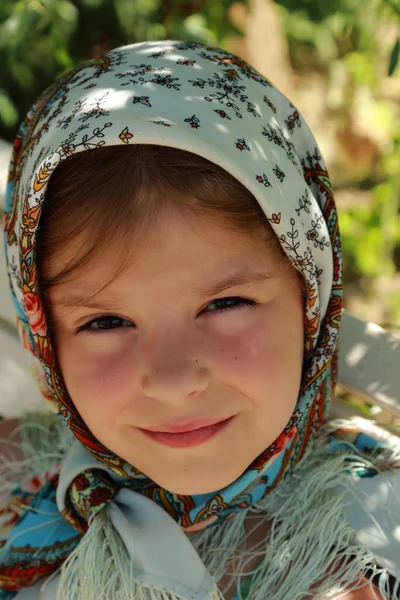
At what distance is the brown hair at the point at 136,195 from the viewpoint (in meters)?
1.52

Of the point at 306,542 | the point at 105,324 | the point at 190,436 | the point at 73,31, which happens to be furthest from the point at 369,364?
the point at 73,31

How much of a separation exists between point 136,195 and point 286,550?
811 millimetres

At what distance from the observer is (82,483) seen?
1870mm

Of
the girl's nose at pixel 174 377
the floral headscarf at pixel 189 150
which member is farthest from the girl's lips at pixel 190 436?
the floral headscarf at pixel 189 150

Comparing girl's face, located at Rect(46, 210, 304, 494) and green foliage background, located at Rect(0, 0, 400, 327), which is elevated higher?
green foliage background, located at Rect(0, 0, 400, 327)

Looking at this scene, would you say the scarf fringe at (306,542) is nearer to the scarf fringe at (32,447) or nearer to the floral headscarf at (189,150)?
the floral headscarf at (189,150)

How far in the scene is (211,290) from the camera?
60.6 inches

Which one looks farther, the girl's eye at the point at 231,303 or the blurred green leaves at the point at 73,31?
the blurred green leaves at the point at 73,31

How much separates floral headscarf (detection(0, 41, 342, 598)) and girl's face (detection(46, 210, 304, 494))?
0.08 metres

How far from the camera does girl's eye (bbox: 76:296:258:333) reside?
160cm

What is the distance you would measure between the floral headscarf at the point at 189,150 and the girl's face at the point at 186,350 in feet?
0.25

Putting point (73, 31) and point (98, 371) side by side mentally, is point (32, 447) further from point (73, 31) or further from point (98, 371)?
point (73, 31)

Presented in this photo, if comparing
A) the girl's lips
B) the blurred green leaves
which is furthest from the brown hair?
the blurred green leaves

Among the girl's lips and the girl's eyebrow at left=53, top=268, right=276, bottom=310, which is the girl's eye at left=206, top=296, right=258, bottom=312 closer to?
the girl's eyebrow at left=53, top=268, right=276, bottom=310
